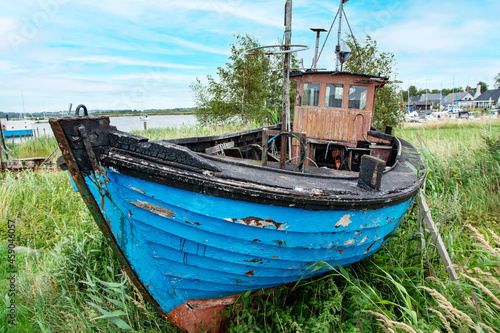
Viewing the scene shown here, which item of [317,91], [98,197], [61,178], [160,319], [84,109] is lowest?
[160,319]

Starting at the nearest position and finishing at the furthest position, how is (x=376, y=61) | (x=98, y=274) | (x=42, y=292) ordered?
1. (x=42, y=292)
2. (x=98, y=274)
3. (x=376, y=61)

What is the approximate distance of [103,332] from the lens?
2.47m

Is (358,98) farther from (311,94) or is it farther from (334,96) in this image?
(311,94)

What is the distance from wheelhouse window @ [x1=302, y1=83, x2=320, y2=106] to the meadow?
101 inches

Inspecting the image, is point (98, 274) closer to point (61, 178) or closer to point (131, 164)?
point (131, 164)

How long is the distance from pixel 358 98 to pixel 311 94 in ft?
2.92

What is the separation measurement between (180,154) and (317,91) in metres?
4.47

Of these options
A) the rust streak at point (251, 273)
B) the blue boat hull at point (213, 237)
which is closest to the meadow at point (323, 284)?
the blue boat hull at point (213, 237)

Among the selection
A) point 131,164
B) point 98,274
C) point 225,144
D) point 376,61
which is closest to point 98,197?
point 131,164

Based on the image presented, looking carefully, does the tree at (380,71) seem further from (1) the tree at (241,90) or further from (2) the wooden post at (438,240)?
(2) the wooden post at (438,240)

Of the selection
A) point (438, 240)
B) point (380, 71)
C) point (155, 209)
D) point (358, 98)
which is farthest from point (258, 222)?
point (380, 71)

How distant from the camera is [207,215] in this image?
1.86 meters

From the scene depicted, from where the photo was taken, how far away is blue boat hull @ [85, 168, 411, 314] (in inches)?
73.5

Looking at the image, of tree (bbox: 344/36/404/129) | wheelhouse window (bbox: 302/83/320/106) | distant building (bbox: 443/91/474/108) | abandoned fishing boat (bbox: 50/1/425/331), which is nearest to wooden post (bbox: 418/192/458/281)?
abandoned fishing boat (bbox: 50/1/425/331)
